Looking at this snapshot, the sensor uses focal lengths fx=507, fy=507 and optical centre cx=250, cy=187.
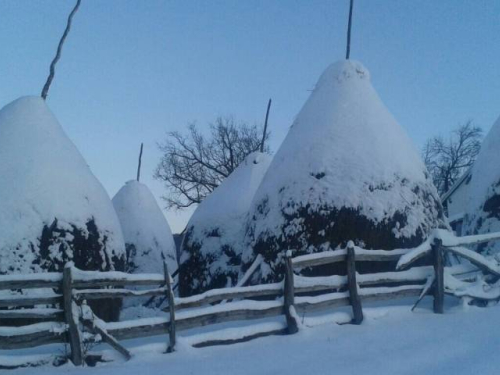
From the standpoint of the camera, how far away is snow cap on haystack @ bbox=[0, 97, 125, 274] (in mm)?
7375

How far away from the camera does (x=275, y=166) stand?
9.15m

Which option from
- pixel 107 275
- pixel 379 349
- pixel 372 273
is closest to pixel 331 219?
pixel 372 273

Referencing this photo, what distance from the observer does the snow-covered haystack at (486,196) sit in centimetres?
958

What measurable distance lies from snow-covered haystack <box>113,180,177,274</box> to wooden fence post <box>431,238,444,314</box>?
1041 cm

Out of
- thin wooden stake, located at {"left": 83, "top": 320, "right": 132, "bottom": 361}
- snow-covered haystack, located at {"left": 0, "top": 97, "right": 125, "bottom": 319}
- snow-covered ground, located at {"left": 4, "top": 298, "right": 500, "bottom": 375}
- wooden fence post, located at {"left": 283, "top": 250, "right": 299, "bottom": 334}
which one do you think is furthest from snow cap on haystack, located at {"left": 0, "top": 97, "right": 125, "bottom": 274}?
wooden fence post, located at {"left": 283, "top": 250, "right": 299, "bottom": 334}

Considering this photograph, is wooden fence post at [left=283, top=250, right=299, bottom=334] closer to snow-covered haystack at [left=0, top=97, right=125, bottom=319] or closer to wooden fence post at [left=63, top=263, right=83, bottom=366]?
wooden fence post at [left=63, top=263, right=83, bottom=366]

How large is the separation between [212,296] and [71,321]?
168 centimetres

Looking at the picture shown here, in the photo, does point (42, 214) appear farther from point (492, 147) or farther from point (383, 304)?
point (492, 147)

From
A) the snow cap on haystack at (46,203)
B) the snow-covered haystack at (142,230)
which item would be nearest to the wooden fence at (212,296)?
the snow cap on haystack at (46,203)

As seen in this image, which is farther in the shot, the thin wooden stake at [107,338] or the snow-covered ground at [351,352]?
the thin wooden stake at [107,338]

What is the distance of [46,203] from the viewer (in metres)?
7.86

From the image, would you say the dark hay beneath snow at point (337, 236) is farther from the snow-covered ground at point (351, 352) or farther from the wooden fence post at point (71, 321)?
the wooden fence post at point (71, 321)

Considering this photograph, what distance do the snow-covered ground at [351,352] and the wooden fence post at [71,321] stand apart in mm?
159

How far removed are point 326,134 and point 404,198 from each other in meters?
1.73
